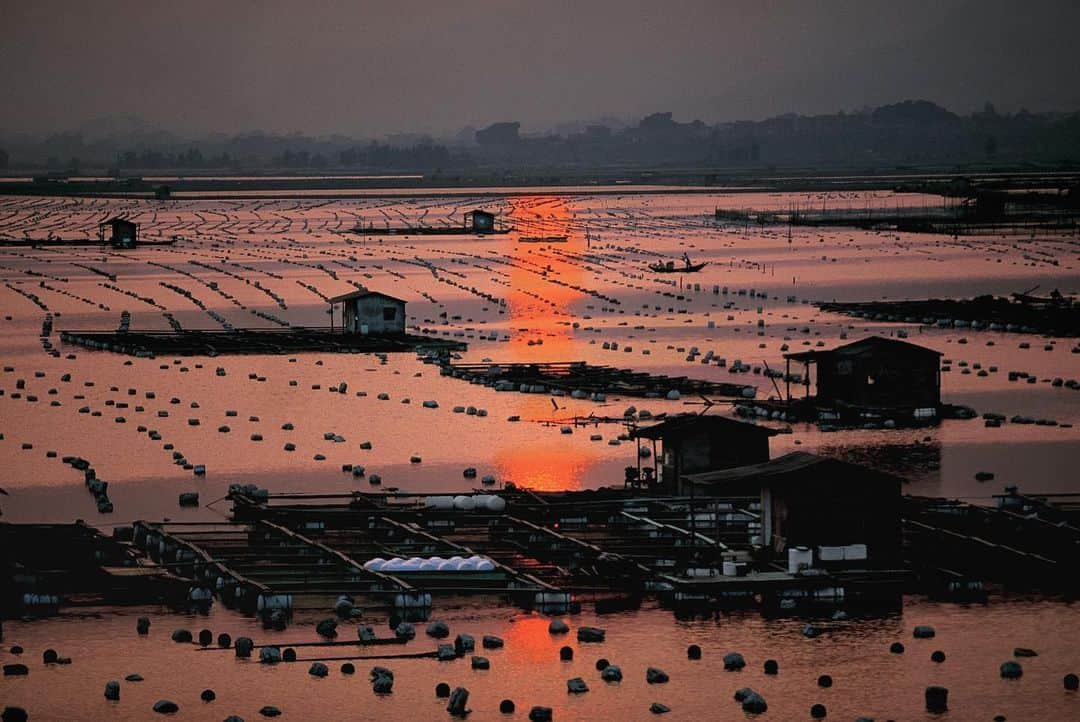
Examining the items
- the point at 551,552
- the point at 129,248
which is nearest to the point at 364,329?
the point at 551,552

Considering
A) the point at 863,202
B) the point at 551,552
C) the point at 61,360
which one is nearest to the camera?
the point at 551,552

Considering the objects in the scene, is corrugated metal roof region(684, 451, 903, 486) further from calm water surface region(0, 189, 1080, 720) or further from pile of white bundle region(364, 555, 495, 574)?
pile of white bundle region(364, 555, 495, 574)

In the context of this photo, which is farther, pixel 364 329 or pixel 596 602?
pixel 364 329

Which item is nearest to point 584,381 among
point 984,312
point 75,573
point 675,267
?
point 984,312

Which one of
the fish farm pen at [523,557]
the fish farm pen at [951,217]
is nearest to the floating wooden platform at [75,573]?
the fish farm pen at [523,557]

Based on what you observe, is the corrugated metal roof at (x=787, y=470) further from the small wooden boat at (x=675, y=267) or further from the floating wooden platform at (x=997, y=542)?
the small wooden boat at (x=675, y=267)

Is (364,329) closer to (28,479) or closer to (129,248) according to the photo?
(28,479)
